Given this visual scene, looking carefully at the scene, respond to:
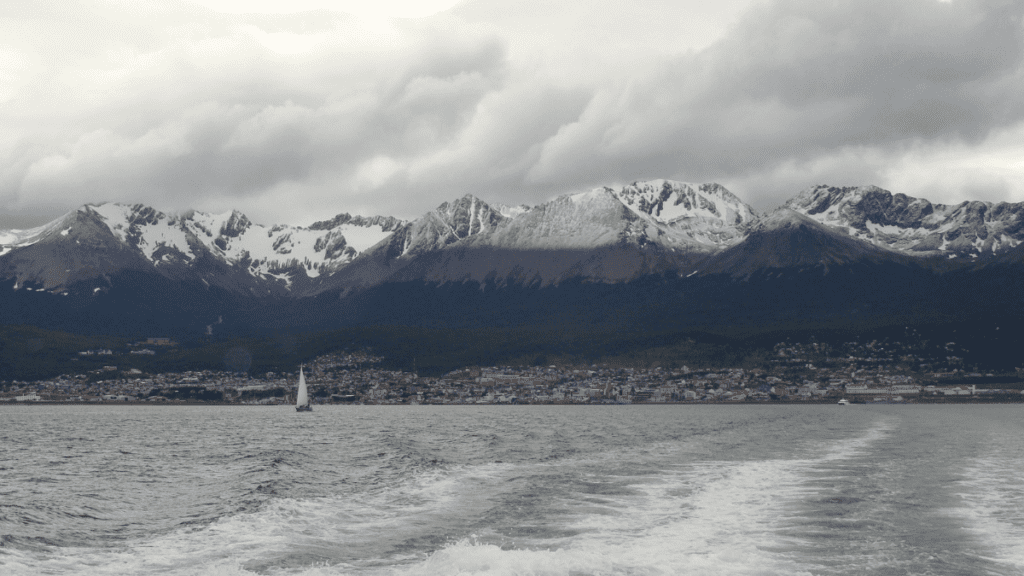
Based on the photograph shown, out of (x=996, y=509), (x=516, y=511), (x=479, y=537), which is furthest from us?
(x=516, y=511)

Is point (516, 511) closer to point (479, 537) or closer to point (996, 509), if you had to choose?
point (479, 537)

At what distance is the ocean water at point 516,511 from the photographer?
35.6m

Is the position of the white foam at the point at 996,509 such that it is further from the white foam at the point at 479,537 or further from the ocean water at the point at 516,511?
the white foam at the point at 479,537

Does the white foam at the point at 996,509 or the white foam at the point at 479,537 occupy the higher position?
the white foam at the point at 479,537

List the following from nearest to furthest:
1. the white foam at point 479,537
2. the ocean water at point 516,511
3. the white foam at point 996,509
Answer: the white foam at point 479,537 → the ocean water at point 516,511 → the white foam at point 996,509

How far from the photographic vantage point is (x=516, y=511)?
48469 millimetres

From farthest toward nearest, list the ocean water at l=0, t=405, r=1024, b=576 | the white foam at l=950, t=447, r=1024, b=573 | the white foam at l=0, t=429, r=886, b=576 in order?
the white foam at l=950, t=447, r=1024, b=573 → the ocean water at l=0, t=405, r=1024, b=576 → the white foam at l=0, t=429, r=886, b=576

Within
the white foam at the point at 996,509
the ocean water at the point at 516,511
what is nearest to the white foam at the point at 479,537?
the ocean water at the point at 516,511

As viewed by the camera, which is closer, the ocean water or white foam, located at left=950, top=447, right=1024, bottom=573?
Result: the ocean water

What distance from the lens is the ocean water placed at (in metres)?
35.6

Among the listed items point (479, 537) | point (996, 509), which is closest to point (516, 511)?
point (479, 537)

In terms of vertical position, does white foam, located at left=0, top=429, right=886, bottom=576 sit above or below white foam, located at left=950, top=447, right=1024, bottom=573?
above

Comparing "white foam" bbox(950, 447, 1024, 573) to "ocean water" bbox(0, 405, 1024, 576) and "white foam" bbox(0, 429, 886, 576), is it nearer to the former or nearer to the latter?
"ocean water" bbox(0, 405, 1024, 576)

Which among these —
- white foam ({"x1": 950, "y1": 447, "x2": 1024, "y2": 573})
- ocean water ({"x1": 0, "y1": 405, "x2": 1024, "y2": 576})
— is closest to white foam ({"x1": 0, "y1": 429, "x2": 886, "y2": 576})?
ocean water ({"x1": 0, "y1": 405, "x2": 1024, "y2": 576})
